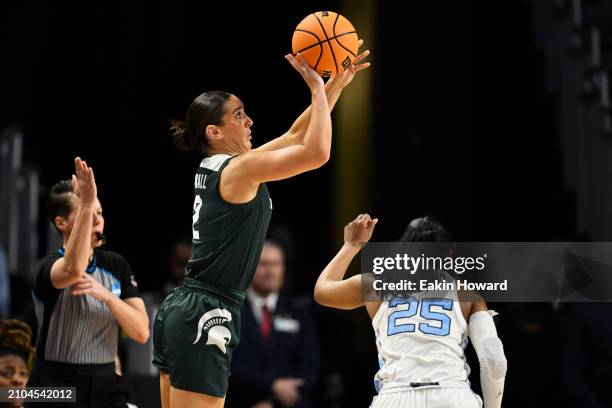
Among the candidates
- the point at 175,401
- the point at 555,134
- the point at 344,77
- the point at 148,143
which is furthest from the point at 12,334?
the point at 555,134

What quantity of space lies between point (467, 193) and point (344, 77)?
609 cm

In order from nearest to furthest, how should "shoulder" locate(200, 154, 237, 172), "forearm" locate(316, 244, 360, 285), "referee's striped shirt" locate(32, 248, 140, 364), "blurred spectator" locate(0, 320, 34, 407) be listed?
"shoulder" locate(200, 154, 237, 172) → "referee's striped shirt" locate(32, 248, 140, 364) → "forearm" locate(316, 244, 360, 285) → "blurred spectator" locate(0, 320, 34, 407)

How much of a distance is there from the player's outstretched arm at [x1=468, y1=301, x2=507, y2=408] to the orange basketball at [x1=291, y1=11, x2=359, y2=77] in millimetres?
1544

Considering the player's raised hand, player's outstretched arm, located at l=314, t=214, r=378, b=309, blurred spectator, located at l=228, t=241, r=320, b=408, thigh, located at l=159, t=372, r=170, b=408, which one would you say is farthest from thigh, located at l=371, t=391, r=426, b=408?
blurred spectator, located at l=228, t=241, r=320, b=408

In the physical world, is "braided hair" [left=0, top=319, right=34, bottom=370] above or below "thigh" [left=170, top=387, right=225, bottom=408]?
above

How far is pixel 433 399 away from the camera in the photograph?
17.1 feet

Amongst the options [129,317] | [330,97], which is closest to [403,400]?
[129,317]

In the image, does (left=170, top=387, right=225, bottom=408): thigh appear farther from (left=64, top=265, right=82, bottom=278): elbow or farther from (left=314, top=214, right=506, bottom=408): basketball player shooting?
(left=314, top=214, right=506, bottom=408): basketball player shooting

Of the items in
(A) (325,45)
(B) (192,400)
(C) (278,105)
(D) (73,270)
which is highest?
(C) (278,105)

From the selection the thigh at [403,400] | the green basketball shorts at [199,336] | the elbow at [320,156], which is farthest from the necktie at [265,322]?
the elbow at [320,156]

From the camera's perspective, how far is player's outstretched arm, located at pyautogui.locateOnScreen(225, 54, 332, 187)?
4734mm

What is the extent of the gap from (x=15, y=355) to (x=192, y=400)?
155 centimetres

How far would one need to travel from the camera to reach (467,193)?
446 inches

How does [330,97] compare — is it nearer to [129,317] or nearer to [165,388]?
[129,317]
